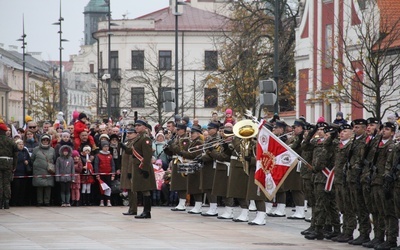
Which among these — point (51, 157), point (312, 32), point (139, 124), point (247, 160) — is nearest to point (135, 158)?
point (139, 124)

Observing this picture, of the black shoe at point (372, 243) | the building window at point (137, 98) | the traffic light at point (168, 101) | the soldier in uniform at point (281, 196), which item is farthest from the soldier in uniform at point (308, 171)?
the building window at point (137, 98)

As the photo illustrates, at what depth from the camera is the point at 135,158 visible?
75.7ft

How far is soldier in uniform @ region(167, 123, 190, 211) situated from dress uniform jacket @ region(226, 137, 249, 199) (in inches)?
96.9

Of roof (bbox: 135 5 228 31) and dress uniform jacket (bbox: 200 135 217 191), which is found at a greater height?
roof (bbox: 135 5 228 31)

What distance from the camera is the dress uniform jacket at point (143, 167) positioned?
22781mm

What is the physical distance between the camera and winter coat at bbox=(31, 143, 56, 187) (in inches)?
1064

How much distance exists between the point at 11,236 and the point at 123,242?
2.15m

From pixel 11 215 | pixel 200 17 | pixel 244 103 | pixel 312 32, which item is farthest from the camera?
pixel 200 17

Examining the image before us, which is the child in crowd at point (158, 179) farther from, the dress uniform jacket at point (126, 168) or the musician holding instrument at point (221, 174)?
the musician holding instrument at point (221, 174)

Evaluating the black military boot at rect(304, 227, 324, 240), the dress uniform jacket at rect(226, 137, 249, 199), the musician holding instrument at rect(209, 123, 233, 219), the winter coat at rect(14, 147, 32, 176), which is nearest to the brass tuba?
the dress uniform jacket at rect(226, 137, 249, 199)

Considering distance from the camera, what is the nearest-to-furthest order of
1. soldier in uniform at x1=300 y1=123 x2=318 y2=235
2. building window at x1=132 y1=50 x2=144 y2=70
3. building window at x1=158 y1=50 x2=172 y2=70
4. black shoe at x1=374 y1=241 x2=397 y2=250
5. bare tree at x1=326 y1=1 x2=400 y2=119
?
black shoe at x1=374 y1=241 x2=397 y2=250 < soldier in uniform at x1=300 y1=123 x2=318 y2=235 < bare tree at x1=326 y1=1 x2=400 y2=119 < building window at x1=132 y1=50 x2=144 y2=70 < building window at x1=158 y1=50 x2=172 y2=70

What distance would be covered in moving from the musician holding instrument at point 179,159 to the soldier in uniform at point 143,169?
2110mm

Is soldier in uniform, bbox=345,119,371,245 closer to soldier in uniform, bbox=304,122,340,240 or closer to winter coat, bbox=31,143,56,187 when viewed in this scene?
soldier in uniform, bbox=304,122,340,240

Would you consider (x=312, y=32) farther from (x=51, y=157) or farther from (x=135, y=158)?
(x=135, y=158)
